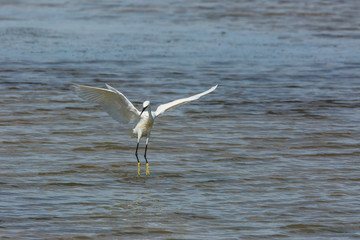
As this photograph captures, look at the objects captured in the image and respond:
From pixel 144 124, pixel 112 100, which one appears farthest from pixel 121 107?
pixel 144 124

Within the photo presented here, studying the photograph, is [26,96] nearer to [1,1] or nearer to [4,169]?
[4,169]

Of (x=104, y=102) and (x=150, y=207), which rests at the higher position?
(x=104, y=102)

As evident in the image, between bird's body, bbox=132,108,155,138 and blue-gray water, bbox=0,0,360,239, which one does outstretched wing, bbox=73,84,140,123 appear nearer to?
bird's body, bbox=132,108,155,138

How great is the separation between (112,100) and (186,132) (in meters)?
2.68

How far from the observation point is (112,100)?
1005 centimetres

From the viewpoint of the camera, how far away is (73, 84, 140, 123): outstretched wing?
9.70 meters

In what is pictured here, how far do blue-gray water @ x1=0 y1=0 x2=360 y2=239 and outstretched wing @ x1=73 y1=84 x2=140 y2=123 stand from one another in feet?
2.37

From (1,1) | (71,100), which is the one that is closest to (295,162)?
(71,100)

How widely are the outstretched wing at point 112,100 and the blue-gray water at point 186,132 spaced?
2.37ft

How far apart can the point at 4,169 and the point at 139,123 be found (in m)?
1.88

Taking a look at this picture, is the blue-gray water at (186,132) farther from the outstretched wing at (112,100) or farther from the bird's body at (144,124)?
the outstretched wing at (112,100)

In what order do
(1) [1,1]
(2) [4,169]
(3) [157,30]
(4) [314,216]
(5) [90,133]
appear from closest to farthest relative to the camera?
1. (4) [314,216]
2. (2) [4,169]
3. (5) [90,133]
4. (3) [157,30]
5. (1) [1,1]

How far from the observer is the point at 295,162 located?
10.7 m

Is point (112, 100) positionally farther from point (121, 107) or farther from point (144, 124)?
point (144, 124)
